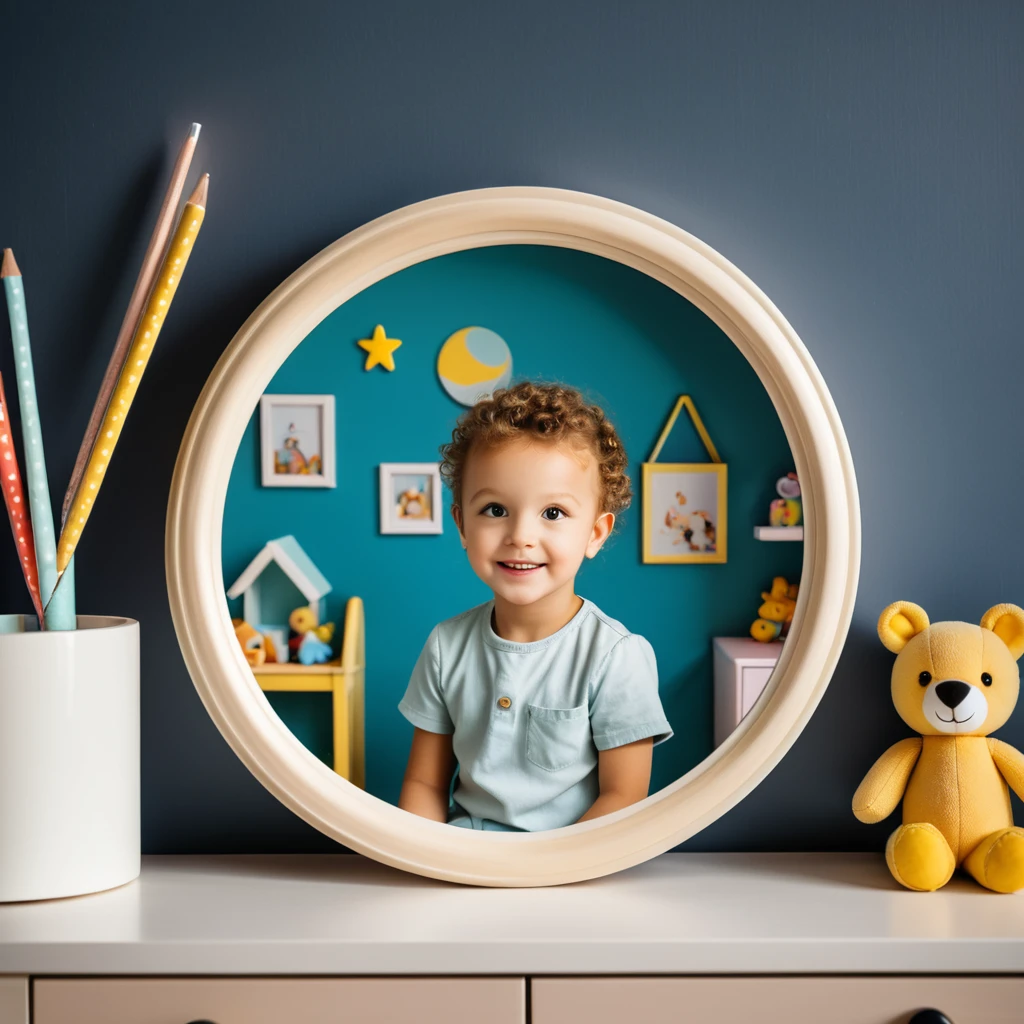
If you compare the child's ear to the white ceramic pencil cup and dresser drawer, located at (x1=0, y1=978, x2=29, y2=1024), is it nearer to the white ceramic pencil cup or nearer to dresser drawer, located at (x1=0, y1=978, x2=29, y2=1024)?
the white ceramic pencil cup

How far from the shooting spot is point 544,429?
3.28 feet

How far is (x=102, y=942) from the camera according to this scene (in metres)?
0.84

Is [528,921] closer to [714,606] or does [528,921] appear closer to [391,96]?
[714,606]

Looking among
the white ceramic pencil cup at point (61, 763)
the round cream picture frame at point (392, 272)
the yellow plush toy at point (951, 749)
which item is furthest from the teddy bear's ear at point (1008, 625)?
the white ceramic pencil cup at point (61, 763)

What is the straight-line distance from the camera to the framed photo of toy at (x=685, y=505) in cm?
102

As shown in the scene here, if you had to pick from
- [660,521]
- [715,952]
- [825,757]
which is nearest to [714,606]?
[660,521]

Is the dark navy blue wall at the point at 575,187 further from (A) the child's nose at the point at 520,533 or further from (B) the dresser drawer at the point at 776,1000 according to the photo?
(A) the child's nose at the point at 520,533

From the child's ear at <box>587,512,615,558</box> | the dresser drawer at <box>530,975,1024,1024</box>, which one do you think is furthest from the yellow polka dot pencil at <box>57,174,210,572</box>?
the dresser drawer at <box>530,975,1024,1024</box>

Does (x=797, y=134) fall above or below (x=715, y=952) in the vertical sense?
above

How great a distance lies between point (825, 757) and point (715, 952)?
305mm

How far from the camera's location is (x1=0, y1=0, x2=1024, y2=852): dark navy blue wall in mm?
1051

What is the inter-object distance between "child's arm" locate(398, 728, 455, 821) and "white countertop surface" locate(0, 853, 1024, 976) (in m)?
0.07

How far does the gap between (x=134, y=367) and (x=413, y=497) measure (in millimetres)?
289

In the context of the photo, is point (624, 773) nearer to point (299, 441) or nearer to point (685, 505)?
point (685, 505)
